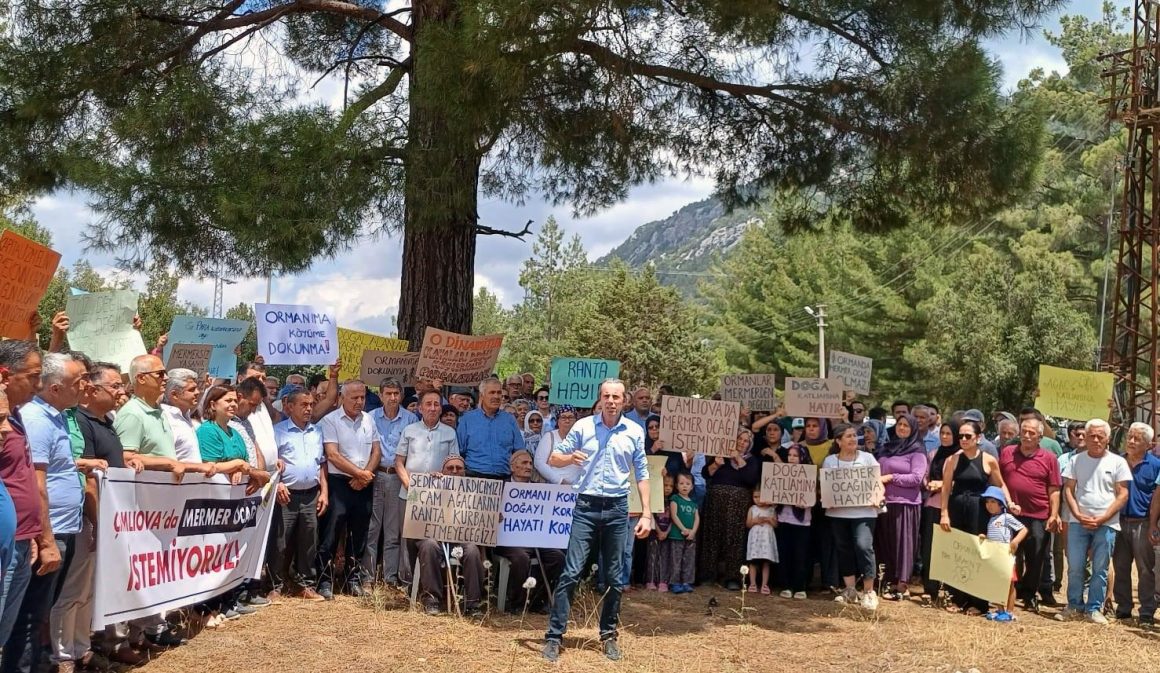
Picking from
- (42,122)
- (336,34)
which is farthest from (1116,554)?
(42,122)

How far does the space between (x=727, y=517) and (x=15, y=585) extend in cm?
678

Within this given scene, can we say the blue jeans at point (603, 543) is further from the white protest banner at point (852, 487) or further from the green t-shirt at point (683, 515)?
the white protest banner at point (852, 487)

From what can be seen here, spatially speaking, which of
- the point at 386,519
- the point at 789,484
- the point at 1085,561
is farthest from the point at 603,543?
the point at 1085,561

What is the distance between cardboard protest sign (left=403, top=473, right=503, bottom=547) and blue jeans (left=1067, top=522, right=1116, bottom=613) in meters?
Answer: 5.29

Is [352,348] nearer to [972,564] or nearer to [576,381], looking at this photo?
[576,381]

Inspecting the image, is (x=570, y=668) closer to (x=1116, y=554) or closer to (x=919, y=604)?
(x=919, y=604)

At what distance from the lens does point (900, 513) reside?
10.5 m

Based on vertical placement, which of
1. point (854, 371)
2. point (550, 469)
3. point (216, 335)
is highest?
point (854, 371)

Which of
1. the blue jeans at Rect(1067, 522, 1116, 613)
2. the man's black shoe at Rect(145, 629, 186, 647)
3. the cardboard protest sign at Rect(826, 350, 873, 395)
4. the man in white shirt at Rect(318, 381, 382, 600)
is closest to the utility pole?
the cardboard protest sign at Rect(826, 350, 873, 395)

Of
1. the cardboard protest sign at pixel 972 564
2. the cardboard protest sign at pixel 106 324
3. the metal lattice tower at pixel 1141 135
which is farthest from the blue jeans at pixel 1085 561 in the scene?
the metal lattice tower at pixel 1141 135

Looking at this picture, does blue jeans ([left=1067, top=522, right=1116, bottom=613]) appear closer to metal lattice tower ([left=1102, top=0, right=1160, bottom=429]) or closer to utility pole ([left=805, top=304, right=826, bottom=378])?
metal lattice tower ([left=1102, top=0, right=1160, bottom=429])

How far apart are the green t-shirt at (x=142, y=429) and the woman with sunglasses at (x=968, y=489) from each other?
670cm

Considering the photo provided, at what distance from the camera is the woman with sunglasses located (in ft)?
32.3

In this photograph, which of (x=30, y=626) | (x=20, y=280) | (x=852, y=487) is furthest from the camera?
(x=852, y=487)
